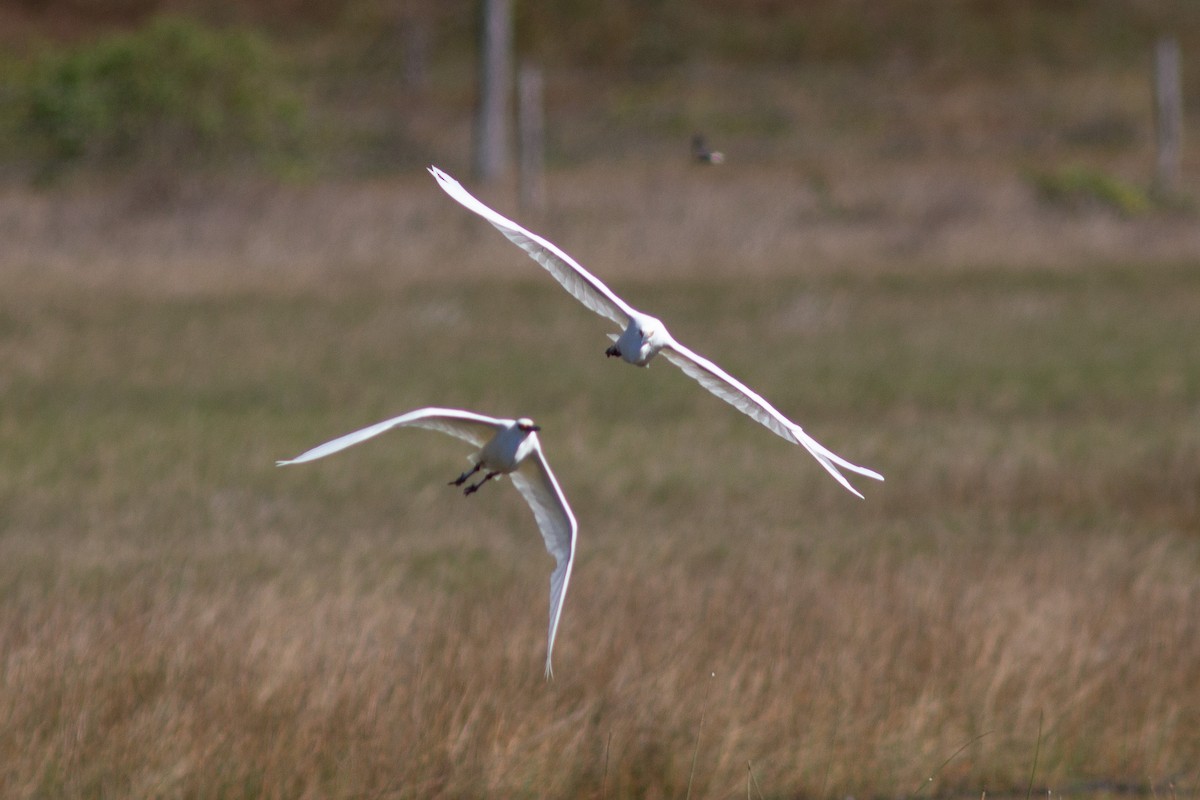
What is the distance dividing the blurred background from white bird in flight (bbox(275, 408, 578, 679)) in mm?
2167

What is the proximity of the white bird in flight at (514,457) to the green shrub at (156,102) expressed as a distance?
2249 centimetres

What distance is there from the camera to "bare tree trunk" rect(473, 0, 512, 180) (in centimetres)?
2677

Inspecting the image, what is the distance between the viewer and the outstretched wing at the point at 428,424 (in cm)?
248

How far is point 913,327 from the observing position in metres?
17.9

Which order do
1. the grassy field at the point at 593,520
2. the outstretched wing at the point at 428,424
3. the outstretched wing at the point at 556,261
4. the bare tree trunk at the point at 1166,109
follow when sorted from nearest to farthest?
the outstretched wing at the point at 428,424 < the outstretched wing at the point at 556,261 < the grassy field at the point at 593,520 < the bare tree trunk at the point at 1166,109

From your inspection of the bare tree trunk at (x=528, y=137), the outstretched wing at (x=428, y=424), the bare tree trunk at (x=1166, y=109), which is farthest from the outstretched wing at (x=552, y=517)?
the bare tree trunk at (x=1166, y=109)

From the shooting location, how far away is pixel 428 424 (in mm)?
2758

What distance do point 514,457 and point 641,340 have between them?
25cm

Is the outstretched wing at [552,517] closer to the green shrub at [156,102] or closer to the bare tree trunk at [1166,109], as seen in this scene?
the green shrub at [156,102]

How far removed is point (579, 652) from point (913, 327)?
1231 cm

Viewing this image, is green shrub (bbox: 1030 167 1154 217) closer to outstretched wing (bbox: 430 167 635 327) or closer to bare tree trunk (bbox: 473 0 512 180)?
bare tree trunk (bbox: 473 0 512 180)

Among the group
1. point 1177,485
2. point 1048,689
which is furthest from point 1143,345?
point 1048,689

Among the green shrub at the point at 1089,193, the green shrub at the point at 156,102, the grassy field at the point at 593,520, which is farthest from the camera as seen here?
the green shrub at the point at 1089,193

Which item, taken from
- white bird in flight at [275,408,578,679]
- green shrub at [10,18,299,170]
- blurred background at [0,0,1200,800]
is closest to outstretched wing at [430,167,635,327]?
white bird in flight at [275,408,578,679]
